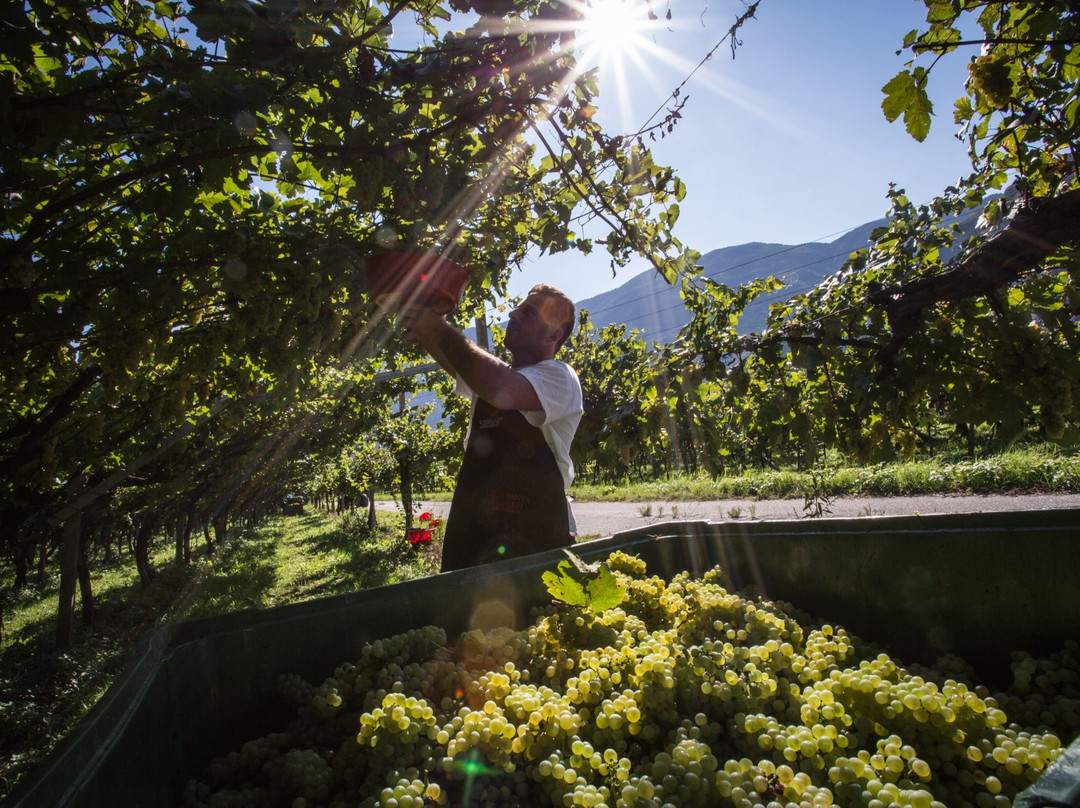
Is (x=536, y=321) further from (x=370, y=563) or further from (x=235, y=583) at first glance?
(x=235, y=583)

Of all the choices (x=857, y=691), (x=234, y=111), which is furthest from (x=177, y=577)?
(x=857, y=691)

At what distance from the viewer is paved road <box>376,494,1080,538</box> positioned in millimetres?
9539

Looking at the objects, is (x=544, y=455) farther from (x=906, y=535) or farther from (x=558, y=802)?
(x=558, y=802)

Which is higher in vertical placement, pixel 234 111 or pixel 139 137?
pixel 139 137

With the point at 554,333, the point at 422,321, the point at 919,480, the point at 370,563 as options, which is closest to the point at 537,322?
the point at 554,333

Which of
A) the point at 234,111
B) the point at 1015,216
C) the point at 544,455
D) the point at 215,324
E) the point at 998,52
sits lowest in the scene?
the point at 544,455

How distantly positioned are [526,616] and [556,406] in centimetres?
99

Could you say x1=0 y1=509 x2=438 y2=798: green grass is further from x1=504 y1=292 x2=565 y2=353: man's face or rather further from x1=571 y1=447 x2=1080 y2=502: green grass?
x1=571 y1=447 x2=1080 y2=502: green grass

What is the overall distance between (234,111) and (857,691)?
1.94m

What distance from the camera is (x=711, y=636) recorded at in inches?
44.9

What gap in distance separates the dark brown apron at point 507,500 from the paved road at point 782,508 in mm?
5163

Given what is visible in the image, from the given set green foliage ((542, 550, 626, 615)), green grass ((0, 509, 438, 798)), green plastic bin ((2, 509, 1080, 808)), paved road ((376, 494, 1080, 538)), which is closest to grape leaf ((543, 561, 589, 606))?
green foliage ((542, 550, 626, 615))

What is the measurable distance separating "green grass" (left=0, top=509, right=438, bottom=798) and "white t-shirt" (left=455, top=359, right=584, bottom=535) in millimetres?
1389

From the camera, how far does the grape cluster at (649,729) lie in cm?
75
